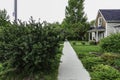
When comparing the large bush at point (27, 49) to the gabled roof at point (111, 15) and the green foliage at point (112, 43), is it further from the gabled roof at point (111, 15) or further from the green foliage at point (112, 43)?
the gabled roof at point (111, 15)

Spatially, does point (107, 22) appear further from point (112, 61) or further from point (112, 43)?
point (112, 61)

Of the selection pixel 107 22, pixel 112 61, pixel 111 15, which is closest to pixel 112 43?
pixel 112 61

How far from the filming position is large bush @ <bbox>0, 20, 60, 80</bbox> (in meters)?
10.5

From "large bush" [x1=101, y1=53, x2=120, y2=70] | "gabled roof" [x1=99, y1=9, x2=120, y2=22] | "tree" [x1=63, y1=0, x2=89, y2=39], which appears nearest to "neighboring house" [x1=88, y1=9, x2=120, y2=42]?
"gabled roof" [x1=99, y1=9, x2=120, y2=22]

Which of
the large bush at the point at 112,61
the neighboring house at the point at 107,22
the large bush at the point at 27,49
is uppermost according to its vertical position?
the neighboring house at the point at 107,22

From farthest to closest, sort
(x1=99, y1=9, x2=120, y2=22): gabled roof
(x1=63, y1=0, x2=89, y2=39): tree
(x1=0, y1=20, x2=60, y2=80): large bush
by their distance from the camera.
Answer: (x1=63, y1=0, x2=89, y2=39): tree < (x1=99, y1=9, x2=120, y2=22): gabled roof < (x1=0, y1=20, x2=60, y2=80): large bush

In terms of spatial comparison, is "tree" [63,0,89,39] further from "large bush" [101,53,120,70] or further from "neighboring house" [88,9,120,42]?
"large bush" [101,53,120,70]

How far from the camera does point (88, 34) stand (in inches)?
2133

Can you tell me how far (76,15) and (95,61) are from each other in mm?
45053

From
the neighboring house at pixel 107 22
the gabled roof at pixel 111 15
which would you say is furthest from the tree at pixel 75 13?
the gabled roof at pixel 111 15

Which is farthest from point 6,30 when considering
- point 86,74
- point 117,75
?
point 117,75

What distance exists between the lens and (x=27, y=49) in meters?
10.5

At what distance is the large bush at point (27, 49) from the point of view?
10.5m

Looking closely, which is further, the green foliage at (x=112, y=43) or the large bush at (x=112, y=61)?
the green foliage at (x=112, y=43)
